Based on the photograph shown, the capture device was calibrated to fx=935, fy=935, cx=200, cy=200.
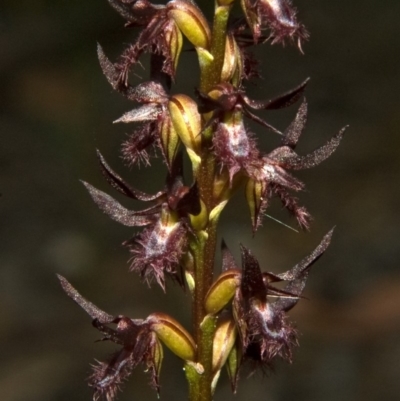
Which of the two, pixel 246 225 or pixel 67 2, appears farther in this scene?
pixel 67 2

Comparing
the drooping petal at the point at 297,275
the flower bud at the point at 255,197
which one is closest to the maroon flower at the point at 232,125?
the flower bud at the point at 255,197

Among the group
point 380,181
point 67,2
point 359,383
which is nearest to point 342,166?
point 380,181

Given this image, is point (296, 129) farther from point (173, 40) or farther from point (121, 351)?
point (121, 351)

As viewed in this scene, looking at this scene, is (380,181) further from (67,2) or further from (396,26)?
(67,2)

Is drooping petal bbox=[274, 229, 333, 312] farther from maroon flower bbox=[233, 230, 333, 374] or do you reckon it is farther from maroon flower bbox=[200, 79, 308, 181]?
maroon flower bbox=[200, 79, 308, 181]

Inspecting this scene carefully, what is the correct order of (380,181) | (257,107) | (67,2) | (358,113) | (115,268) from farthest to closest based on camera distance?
1. (67,2)
2. (358,113)
3. (380,181)
4. (115,268)
5. (257,107)

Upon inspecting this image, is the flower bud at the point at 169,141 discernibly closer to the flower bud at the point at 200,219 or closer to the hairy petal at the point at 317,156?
the flower bud at the point at 200,219

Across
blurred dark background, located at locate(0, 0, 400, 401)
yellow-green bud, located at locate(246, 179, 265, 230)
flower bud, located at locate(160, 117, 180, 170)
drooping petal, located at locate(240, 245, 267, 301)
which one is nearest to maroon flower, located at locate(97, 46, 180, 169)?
flower bud, located at locate(160, 117, 180, 170)
